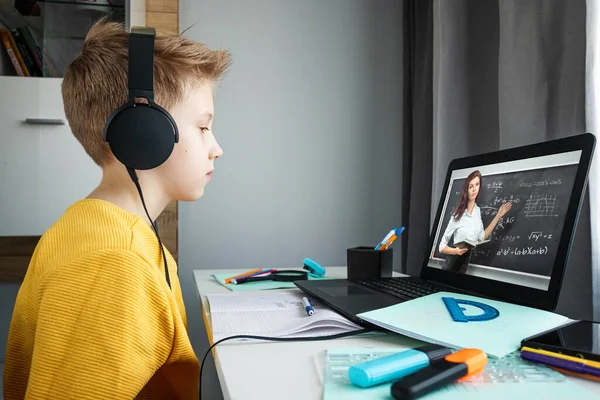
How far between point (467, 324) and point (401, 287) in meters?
0.26

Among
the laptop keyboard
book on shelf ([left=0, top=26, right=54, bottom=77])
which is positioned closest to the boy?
the laptop keyboard

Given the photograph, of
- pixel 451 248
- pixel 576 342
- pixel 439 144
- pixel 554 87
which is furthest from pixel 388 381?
pixel 439 144

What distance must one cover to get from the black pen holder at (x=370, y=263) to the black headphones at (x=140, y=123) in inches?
20.6

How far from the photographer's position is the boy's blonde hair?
0.70 metres

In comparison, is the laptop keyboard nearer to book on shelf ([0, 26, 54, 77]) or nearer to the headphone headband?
the headphone headband

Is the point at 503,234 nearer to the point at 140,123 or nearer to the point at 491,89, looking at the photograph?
the point at 140,123

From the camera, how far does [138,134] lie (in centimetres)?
61

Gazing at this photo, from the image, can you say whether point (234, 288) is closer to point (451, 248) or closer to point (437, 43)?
point (451, 248)

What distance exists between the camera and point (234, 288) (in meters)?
0.96

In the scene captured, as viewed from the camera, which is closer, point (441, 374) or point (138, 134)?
point (441, 374)

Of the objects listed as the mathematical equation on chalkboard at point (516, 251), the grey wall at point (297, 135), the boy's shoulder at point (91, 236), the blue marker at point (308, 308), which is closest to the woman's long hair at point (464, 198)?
the mathematical equation on chalkboard at point (516, 251)

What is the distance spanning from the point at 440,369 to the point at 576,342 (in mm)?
186

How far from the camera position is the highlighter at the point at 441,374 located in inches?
15.1

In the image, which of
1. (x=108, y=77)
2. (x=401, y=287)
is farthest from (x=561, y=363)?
(x=108, y=77)
